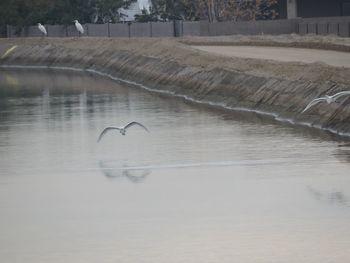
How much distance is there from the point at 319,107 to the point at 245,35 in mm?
30781

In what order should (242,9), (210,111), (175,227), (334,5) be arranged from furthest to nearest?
(242,9) → (334,5) → (210,111) → (175,227)

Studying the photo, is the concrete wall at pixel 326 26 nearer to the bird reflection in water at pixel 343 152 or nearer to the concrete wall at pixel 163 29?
the concrete wall at pixel 163 29

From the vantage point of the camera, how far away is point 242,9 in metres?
70.3

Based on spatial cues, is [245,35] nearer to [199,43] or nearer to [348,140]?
[199,43]

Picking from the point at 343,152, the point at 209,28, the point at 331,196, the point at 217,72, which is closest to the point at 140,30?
the point at 209,28

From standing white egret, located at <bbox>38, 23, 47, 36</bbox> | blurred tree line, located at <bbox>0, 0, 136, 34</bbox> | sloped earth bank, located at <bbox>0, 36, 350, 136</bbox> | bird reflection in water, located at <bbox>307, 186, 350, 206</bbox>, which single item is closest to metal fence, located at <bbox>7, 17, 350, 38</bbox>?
blurred tree line, located at <bbox>0, 0, 136, 34</bbox>

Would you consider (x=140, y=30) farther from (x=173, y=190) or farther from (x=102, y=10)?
(x=173, y=190)

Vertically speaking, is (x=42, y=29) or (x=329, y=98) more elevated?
(x=42, y=29)

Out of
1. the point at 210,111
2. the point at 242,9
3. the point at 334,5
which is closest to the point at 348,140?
the point at 210,111

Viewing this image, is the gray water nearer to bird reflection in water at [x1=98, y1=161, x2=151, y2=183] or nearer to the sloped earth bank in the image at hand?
bird reflection in water at [x1=98, y1=161, x2=151, y2=183]

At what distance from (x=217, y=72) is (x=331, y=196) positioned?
1994 cm

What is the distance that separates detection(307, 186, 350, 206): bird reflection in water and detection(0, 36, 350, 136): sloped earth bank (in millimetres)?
6714

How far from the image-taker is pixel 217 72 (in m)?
41.7

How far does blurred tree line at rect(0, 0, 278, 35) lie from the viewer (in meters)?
70.1
